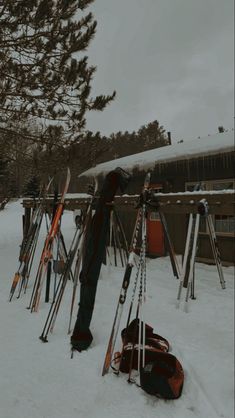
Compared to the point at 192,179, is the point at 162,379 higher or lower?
lower

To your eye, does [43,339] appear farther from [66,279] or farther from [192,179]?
[192,179]

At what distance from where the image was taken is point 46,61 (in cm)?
725

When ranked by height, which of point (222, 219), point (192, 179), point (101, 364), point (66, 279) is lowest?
point (101, 364)

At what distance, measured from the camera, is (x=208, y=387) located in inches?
106

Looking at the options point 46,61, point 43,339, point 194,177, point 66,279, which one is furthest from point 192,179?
point 43,339

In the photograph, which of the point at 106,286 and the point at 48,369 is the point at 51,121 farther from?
the point at 48,369

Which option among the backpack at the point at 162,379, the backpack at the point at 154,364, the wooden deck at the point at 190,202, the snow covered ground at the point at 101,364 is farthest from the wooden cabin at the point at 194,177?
the backpack at the point at 162,379

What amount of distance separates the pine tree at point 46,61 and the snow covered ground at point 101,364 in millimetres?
4718

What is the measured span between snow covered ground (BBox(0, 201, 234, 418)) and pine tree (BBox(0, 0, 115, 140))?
4.72 m

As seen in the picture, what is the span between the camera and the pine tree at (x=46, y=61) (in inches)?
262

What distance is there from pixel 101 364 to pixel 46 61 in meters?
6.75

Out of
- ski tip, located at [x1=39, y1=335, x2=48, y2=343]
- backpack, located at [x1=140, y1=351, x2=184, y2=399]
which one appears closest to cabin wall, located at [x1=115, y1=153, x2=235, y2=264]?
ski tip, located at [x1=39, y1=335, x2=48, y2=343]

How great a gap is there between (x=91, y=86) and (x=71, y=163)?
6.67ft

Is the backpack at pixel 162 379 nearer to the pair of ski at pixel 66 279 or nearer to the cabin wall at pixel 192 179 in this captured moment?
the pair of ski at pixel 66 279
